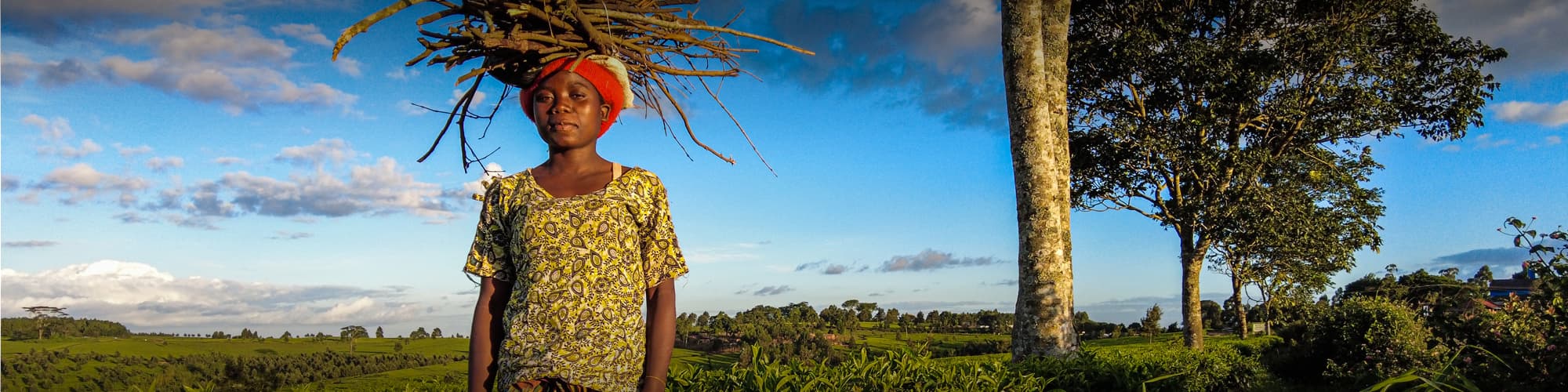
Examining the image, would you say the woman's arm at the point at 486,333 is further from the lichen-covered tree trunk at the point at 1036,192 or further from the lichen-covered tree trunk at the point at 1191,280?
the lichen-covered tree trunk at the point at 1191,280

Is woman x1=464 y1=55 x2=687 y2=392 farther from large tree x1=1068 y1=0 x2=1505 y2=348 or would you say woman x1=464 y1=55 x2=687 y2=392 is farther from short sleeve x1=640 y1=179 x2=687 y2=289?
large tree x1=1068 y1=0 x2=1505 y2=348

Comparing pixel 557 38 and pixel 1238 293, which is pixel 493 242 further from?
pixel 1238 293

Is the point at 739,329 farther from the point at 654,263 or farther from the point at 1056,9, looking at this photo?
the point at 654,263

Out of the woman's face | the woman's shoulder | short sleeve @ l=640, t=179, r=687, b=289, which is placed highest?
the woman's face

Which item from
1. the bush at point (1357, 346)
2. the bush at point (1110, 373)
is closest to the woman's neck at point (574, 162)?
the bush at point (1110, 373)

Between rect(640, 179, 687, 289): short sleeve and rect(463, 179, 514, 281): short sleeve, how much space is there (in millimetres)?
470

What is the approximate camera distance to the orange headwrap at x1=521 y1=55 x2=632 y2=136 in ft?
11.0

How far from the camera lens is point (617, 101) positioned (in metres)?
3.48

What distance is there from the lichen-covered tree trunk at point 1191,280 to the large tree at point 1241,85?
Answer: 0.20 meters

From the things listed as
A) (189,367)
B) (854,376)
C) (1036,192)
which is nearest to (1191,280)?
(1036,192)

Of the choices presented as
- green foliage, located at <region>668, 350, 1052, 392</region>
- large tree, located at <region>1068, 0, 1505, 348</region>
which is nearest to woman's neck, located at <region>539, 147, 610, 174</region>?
green foliage, located at <region>668, 350, 1052, 392</region>

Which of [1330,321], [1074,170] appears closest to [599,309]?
[1330,321]

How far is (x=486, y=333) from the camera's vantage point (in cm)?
302

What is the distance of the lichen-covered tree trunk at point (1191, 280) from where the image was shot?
2070 centimetres
